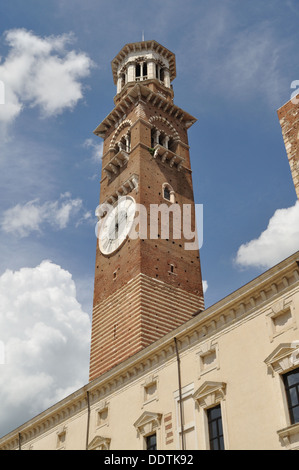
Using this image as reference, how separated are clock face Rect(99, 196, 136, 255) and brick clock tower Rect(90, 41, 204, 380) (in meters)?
0.09

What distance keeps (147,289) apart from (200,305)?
14.6 ft

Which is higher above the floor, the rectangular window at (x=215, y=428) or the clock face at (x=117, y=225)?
the clock face at (x=117, y=225)

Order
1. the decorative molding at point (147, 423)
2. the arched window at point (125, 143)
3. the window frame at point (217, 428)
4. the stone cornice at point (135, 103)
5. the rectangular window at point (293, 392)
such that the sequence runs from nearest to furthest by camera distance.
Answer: the rectangular window at point (293, 392)
the window frame at point (217, 428)
the decorative molding at point (147, 423)
the arched window at point (125, 143)
the stone cornice at point (135, 103)

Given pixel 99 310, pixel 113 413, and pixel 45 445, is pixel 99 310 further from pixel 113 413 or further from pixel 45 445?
pixel 113 413

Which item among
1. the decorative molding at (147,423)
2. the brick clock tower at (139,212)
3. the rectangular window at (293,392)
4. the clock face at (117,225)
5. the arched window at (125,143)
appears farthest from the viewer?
the arched window at (125,143)

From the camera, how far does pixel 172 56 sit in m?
48.8

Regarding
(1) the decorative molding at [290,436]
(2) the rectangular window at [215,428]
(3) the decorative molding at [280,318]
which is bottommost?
(1) the decorative molding at [290,436]

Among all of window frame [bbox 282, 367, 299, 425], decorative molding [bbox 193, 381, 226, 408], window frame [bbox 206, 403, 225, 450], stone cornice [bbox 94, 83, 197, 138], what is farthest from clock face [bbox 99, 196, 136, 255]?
window frame [bbox 282, 367, 299, 425]

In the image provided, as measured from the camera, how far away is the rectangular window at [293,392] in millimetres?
14703

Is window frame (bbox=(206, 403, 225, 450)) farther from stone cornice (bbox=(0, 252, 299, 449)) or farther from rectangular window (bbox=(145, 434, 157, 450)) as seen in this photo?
rectangular window (bbox=(145, 434, 157, 450))

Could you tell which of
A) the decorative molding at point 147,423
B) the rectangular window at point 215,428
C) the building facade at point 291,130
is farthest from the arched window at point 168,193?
the rectangular window at point 215,428

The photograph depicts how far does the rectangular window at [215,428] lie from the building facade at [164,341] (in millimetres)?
42

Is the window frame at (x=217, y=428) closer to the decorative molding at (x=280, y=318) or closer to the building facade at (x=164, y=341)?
the building facade at (x=164, y=341)

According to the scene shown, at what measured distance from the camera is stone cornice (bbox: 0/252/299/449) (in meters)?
16.8
